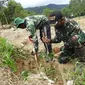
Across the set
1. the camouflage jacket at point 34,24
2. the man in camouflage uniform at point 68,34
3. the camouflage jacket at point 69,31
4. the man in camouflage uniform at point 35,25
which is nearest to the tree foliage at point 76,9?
the man in camouflage uniform at point 35,25

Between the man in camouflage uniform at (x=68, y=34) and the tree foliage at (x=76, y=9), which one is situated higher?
the man in camouflage uniform at (x=68, y=34)

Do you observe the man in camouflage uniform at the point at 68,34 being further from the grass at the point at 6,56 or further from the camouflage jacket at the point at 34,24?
the grass at the point at 6,56

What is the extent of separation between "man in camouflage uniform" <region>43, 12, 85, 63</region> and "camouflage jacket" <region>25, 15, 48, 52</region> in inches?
15.4

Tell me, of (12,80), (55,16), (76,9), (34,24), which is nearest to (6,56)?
(12,80)

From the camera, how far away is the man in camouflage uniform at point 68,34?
7.28 m

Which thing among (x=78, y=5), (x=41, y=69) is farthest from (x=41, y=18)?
(x=78, y=5)

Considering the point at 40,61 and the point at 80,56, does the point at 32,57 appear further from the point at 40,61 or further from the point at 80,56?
the point at 80,56

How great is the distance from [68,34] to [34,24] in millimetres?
801

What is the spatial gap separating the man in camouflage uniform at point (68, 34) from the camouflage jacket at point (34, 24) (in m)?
0.39

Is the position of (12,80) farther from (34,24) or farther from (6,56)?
(34,24)

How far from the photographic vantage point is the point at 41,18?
811cm

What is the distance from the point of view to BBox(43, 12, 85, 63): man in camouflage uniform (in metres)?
7.28

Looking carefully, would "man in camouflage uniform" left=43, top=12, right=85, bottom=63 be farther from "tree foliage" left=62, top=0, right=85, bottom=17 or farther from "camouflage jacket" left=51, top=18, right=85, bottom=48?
"tree foliage" left=62, top=0, right=85, bottom=17

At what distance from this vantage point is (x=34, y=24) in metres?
7.76
